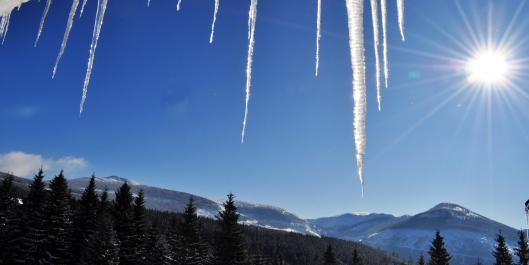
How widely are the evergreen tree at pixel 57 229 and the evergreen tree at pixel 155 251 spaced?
21.0 ft

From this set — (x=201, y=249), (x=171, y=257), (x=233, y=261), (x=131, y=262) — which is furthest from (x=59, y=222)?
(x=233, y=261)

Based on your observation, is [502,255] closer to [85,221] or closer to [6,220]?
[85,221]

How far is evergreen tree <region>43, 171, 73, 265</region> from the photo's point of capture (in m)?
35.8

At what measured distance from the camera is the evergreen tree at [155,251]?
1453 inches

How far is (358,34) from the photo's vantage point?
344 cm

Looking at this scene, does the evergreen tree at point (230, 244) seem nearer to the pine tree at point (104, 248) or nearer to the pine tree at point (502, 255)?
the pine tree at point (104, 248)

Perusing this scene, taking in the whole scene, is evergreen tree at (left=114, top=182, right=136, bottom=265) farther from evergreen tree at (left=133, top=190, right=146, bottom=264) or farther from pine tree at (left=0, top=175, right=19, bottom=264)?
pine tree at (left=0, top=175, right=19, bottom=264)

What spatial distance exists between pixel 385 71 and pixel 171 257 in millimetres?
35656

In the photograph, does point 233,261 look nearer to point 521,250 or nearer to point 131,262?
point 131,262

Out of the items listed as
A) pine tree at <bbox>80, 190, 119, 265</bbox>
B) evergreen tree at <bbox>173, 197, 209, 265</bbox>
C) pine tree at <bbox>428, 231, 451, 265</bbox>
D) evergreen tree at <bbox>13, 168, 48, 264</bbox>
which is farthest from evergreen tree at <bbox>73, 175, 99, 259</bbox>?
pine tree at <bbox>428, 231, 451, 265</bbox>

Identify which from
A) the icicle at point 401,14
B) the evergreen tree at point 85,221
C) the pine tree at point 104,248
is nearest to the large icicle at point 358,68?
the icicle at point 401,14

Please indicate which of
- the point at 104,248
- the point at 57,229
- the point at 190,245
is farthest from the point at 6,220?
the point at 190,245

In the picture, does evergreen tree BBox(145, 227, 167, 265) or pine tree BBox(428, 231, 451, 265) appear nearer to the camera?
evergreen tree BBox(145, 227, 167, 265)

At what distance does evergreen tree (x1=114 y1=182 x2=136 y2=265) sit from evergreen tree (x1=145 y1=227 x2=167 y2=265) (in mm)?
1825
